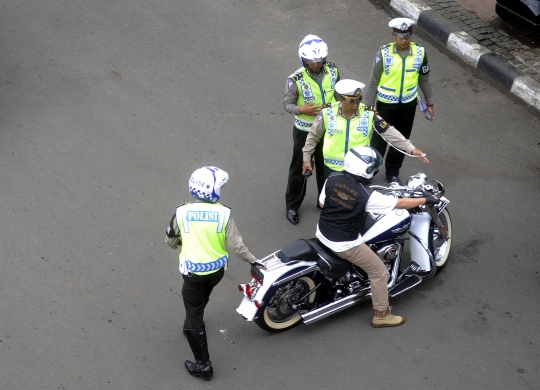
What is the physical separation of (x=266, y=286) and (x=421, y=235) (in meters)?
1.49

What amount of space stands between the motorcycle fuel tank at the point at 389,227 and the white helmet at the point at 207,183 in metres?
1.39

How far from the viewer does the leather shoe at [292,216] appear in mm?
6820

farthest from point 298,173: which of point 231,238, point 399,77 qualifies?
point 231,238

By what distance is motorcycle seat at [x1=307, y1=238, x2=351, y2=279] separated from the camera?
538cm

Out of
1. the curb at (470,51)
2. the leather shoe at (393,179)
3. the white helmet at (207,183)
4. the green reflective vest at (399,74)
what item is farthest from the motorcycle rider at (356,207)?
the curb at (470,51)

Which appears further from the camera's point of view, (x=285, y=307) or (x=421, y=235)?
(x=421, y=235)

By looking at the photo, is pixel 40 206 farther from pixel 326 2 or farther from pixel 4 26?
pixel 326 2

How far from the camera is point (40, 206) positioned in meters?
6.81

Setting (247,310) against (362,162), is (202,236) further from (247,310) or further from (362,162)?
(362,162)

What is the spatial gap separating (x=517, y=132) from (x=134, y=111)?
4.40 metres

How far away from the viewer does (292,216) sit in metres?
6.83

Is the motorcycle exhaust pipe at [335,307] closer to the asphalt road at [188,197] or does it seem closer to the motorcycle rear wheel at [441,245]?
the asphalt road at [188,197]

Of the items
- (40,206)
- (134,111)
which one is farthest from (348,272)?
(134,111)

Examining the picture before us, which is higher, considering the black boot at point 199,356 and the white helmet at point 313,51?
the white helmet at point 313,51
